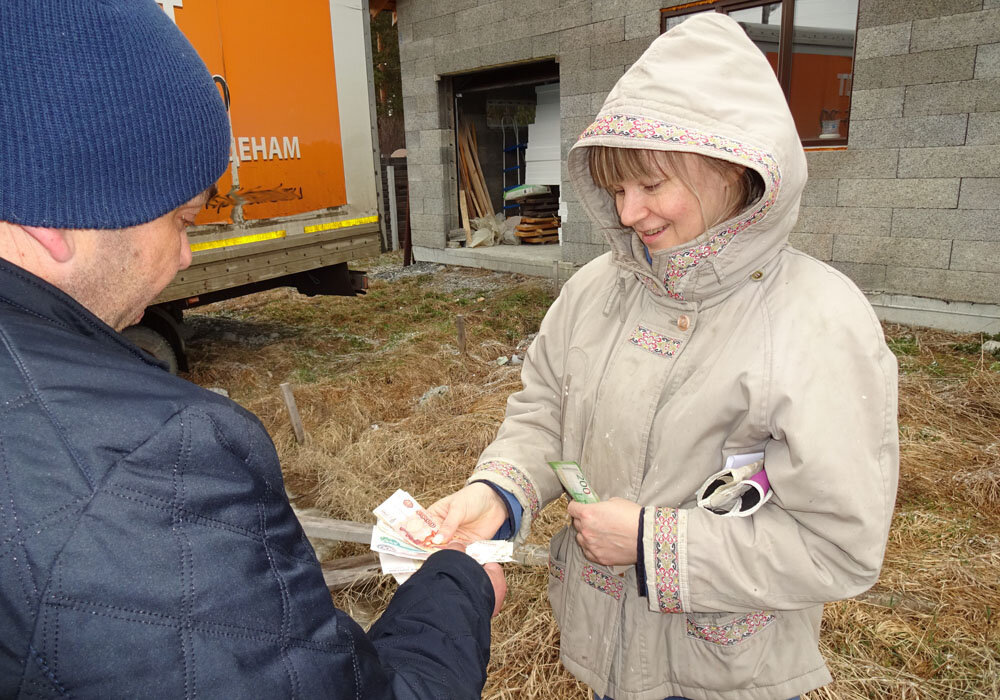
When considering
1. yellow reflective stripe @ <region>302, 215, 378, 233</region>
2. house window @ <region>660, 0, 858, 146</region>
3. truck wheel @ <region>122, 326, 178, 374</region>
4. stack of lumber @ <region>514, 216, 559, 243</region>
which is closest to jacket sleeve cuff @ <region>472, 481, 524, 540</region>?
truck wheel @ <region>122, 326, 178, 374</region>

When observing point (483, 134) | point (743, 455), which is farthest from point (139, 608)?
point (483, 134)

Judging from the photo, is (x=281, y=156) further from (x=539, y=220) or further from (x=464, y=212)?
(x=539, y=220)

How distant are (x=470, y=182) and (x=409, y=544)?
34.4ft

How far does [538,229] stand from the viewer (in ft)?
36.6

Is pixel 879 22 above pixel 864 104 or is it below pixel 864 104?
above

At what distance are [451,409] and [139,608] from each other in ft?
15.5

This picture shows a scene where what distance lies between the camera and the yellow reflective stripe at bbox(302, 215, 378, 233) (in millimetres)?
6588

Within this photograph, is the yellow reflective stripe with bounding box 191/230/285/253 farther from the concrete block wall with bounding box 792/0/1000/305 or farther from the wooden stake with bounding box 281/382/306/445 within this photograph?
the concrete block wall with bounding box 792/0/1000/305

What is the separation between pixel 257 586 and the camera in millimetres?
764

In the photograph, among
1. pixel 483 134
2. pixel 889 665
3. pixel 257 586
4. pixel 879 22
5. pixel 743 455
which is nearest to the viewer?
pixel 257 586

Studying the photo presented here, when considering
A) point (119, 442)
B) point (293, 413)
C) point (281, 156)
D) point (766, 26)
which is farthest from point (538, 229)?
point (119, 442)

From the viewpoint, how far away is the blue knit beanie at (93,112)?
75 cm

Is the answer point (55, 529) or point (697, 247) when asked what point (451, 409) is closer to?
point (697, 247)

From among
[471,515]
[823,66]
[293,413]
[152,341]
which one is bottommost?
[293,413]
